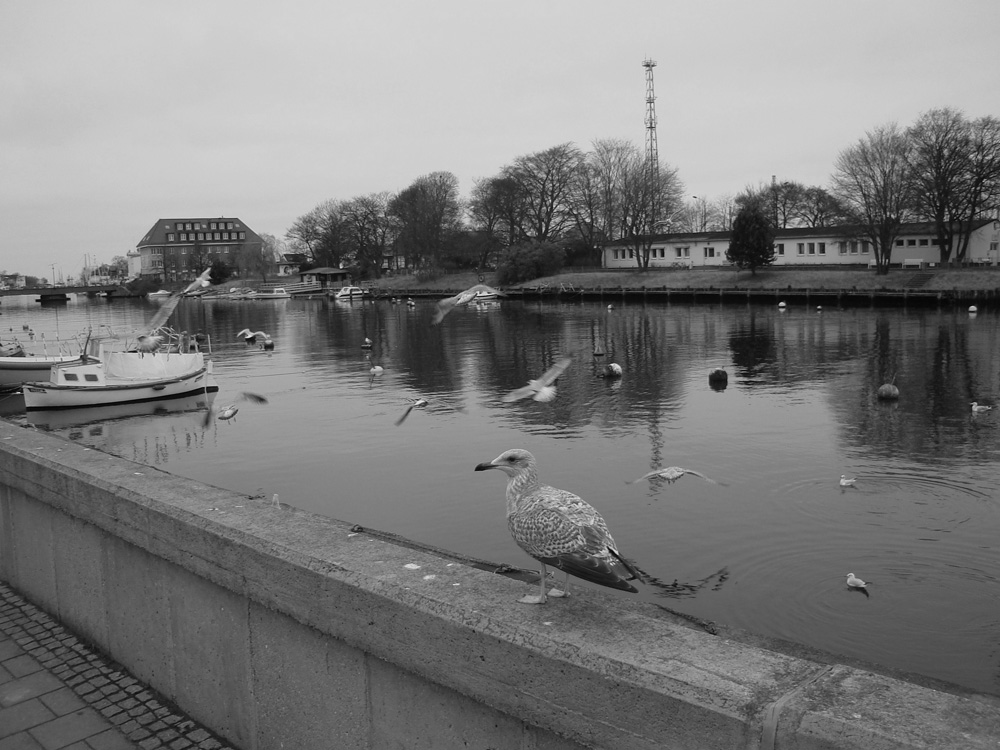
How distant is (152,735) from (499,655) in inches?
93.9

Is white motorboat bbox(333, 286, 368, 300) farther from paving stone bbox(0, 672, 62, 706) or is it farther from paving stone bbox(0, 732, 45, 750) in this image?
paving stone bbox(0, 732, 45, 750)

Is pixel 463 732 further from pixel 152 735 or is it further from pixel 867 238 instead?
pixel 867 238

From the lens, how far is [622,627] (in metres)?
3.22

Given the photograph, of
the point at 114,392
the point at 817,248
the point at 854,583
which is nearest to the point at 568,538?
the point at 854,583

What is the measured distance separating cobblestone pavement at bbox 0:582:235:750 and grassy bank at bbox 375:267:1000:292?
70.4m

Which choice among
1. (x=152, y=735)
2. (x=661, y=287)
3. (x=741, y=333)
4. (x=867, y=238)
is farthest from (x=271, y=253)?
(x=152, y=735)

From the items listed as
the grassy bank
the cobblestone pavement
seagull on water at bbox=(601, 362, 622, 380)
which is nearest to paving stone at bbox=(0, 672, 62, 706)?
the cobblestone pavement

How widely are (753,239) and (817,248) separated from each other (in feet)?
50.2

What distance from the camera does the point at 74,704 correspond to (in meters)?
4.81

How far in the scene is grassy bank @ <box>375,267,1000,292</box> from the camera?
69500 mm

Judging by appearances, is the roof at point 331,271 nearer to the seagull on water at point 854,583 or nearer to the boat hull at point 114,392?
the boat hull at point 114,392

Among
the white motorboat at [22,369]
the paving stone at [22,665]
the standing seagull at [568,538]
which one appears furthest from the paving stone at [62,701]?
the white motorboat at [22,369]

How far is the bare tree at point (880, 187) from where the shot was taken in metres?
76.6

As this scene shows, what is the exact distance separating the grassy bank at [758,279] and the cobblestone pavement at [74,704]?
70.4 m
